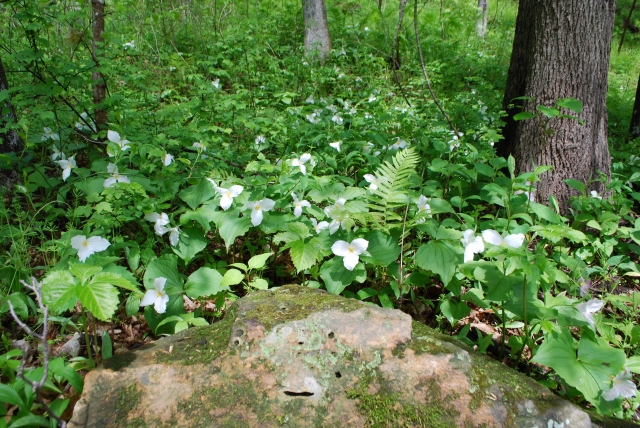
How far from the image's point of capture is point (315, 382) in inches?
55.1

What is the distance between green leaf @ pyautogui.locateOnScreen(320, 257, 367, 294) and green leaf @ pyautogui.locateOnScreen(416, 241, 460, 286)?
30cm

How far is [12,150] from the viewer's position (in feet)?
10.6

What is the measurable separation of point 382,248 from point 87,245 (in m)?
1.45

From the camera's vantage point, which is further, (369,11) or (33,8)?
(369,11)

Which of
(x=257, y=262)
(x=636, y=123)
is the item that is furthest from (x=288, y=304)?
(x=636, y=123)

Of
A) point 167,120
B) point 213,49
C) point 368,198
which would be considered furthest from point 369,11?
point 368,198

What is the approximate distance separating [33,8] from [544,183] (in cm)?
392

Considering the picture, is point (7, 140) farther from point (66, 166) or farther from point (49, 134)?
point (66, 166)

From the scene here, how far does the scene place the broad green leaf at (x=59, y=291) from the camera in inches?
54.0

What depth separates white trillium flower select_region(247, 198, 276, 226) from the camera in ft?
7.50

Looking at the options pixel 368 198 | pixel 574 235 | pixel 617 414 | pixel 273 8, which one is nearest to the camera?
pixel 617 414

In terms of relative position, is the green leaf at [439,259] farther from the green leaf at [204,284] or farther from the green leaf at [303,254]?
the green leaf at [204,284]

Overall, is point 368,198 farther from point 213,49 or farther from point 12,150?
point 213,49

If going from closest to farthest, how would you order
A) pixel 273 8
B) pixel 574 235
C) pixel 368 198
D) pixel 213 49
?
pixel 574 235 < pixel 368 198 < pixel 213 49 < pixel 273 8
